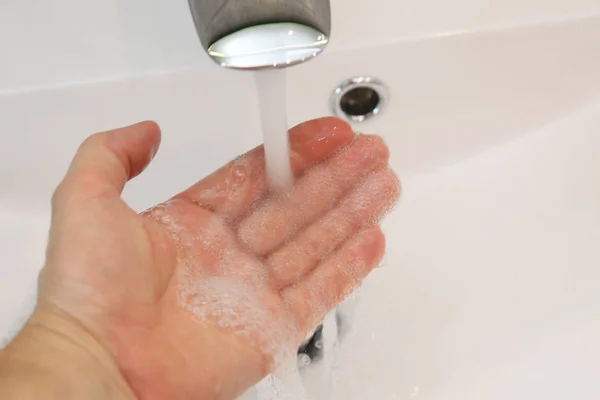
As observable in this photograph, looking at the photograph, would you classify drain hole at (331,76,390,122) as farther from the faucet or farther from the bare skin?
the faucet

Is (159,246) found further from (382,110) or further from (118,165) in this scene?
(382,110)

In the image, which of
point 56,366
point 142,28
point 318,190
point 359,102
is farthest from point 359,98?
point 56,366

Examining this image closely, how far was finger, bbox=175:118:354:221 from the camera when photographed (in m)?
0.51

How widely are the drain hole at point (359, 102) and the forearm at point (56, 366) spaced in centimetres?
34

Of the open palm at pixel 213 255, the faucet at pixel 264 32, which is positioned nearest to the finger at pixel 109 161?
the open palm at pixel 213 255

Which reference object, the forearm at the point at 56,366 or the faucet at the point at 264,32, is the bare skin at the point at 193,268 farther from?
the faucet at the point at 264,32

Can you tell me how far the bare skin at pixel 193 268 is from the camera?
0.40 meters

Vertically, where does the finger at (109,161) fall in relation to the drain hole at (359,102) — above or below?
above

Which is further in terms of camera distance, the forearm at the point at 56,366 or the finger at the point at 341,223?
the finger at the point at 341,223

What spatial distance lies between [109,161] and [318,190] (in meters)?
0.20

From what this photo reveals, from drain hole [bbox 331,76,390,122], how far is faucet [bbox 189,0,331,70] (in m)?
0.23

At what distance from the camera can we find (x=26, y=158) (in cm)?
59

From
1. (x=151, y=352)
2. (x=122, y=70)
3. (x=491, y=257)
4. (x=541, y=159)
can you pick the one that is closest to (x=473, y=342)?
(x=491, y=257)

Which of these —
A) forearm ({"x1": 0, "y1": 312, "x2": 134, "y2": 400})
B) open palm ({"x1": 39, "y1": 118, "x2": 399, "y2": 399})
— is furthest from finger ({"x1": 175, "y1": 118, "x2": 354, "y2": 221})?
forearm ({"x1": 0, "y1": 312, "x2": 134, "y2": 400})
